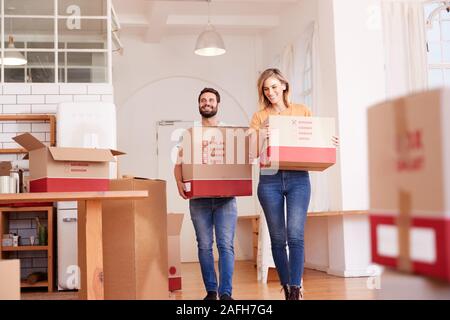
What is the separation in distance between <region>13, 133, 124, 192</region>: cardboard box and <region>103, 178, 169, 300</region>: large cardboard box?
0.34 meters

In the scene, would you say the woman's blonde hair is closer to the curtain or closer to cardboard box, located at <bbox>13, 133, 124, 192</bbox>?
cardboard box, located at <bbox>13, 133, 124, 192</bbox>

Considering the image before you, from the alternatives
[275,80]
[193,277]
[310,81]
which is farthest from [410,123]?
[310,81]

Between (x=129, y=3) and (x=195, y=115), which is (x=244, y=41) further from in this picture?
(x=129, y=3)

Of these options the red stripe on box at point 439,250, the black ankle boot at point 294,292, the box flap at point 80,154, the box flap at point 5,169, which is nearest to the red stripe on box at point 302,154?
the black ankle boot at point 294,292

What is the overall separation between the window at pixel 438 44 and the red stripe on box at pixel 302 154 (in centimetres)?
329

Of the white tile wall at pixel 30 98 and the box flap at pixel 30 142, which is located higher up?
→ the white tile wall at pixel 30 98

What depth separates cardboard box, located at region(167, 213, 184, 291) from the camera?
4.68m

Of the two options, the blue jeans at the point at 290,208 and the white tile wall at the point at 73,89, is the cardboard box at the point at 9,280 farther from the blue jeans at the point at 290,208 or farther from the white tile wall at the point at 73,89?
the white tile wall at the point at 73,89

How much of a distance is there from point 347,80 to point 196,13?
2539 mm

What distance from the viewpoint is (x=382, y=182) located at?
5.02 ft

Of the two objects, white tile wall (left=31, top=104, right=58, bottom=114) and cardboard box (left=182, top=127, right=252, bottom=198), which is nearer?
cardboard box (left=182, top=127, right=252, bottom=198)

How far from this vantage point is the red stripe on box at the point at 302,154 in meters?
3.12

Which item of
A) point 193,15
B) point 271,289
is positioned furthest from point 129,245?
point 193,15

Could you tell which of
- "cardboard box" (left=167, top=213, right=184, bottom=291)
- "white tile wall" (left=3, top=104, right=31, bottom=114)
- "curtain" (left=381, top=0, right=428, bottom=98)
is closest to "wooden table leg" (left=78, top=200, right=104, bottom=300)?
"cardboard box" (left=167, top=213, right=184, bottom=291)
